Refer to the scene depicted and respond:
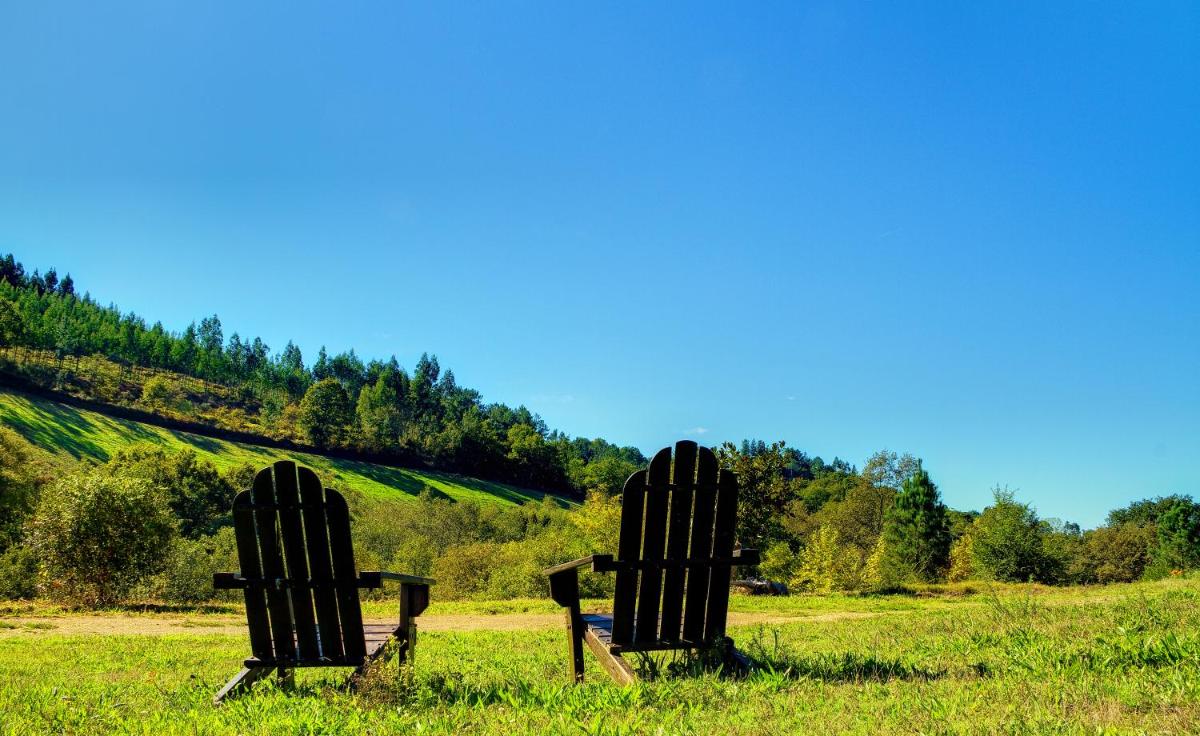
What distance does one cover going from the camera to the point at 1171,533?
199 ft

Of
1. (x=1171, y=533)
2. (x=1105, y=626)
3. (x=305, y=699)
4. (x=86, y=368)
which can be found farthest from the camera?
(x=86, y=368)

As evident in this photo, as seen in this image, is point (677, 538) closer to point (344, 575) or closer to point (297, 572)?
point (344, 575)

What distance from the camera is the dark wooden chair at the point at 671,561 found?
498 centimetres

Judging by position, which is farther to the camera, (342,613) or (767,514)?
(767,514)

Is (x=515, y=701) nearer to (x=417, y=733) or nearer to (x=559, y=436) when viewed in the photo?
(x=417, y=733)

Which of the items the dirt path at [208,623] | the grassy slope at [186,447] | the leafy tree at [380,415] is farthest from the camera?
the leafy tree at [380,415]

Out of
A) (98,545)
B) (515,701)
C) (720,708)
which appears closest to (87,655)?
(515,701)

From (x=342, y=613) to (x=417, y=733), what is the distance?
81.4 inches

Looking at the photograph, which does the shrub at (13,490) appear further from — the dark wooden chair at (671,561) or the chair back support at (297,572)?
the dark wooden chair at (671,561)

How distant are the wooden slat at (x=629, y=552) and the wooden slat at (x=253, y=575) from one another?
2.59 metres

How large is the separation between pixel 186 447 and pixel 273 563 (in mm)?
78762

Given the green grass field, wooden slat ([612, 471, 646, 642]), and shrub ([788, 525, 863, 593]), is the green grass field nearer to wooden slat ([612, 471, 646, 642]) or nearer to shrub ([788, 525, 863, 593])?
wooden slat ([612, 471, 646, 642])

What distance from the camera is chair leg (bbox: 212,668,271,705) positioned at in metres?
4.54

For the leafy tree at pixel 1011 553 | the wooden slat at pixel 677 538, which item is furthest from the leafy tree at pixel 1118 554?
the wooden slat at pixel 677 538
